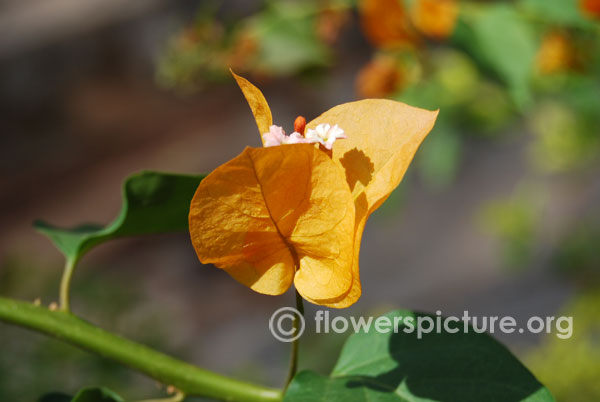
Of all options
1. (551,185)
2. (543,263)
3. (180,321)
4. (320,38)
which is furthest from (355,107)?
(551,185)

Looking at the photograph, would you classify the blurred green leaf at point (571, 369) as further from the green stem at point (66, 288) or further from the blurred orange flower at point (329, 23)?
the green stem at point (66, 288)

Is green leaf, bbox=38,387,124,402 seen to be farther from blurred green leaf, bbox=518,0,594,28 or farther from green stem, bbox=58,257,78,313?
blurred green leaf, bbox=518,0,594,28

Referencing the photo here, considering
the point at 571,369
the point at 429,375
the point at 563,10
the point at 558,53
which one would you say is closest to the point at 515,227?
the point at 571,369

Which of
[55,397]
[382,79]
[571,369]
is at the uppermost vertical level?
[382,79]

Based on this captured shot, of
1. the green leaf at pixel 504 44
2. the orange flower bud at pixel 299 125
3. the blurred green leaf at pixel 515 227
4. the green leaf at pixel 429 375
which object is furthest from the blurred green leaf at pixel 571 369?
the orange flower bud at pixel 299 125

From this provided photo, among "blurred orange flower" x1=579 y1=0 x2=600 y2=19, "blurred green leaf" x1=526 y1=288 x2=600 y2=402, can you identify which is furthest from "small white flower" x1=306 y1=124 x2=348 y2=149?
"blurred green leaf" x1=526 y1=288 x2=600 y2=402

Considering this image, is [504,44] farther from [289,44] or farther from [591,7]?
[289,44]

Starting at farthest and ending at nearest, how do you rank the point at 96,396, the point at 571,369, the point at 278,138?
the point at 571,369
the point at 96,396
the point at 278,138
